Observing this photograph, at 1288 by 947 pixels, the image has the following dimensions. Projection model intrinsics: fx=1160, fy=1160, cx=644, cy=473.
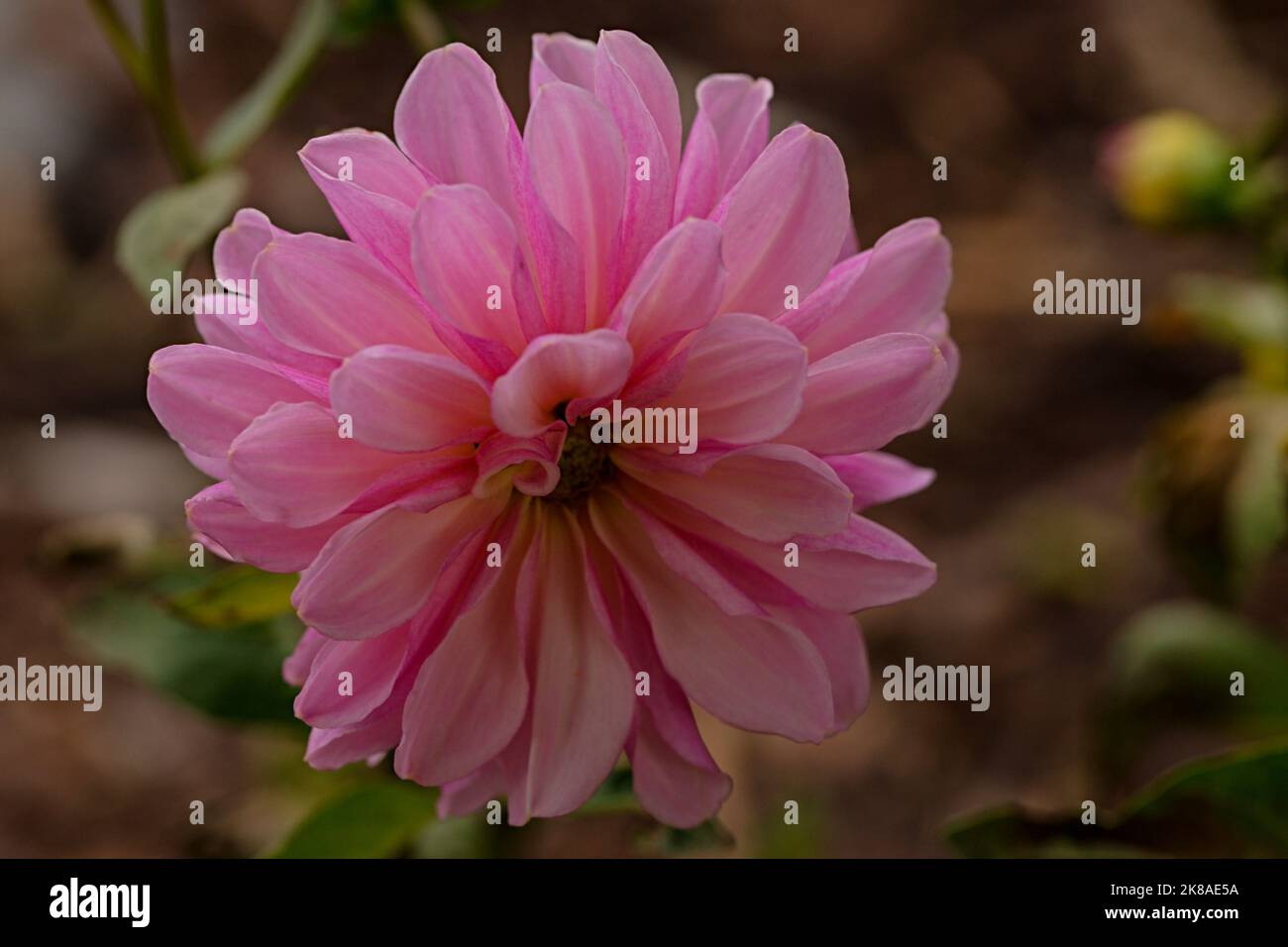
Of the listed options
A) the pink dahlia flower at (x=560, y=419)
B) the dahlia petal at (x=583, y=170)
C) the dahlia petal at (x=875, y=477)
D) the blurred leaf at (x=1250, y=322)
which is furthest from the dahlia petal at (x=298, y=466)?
the blurred leaf at (x=1250, y=322)

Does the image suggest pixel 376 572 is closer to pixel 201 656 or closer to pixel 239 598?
pixel 239 598

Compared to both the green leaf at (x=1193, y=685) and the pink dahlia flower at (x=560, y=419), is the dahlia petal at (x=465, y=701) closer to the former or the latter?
the pink dahlia flower at (x=560, y=419)

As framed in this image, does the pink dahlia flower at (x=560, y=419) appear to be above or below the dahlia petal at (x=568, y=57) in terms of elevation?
below

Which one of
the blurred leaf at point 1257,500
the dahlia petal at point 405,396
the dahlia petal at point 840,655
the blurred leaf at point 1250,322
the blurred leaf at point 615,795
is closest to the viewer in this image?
the dahlia petal at point 405,396

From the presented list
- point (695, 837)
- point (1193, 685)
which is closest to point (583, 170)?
point (695, 837)

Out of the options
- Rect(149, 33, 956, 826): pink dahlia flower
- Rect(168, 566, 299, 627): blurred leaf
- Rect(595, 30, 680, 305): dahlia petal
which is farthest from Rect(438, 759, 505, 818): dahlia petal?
Rect(595, 30, 680, 305): dahlia petal

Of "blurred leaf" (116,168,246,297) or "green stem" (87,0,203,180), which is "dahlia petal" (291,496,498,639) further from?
"green stem" (87,0,203,180)

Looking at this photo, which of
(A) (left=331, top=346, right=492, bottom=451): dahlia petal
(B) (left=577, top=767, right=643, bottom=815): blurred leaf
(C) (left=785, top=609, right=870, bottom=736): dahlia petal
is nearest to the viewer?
(A) (left=331, top=346, right=492, bottom=451): dahlia petal
